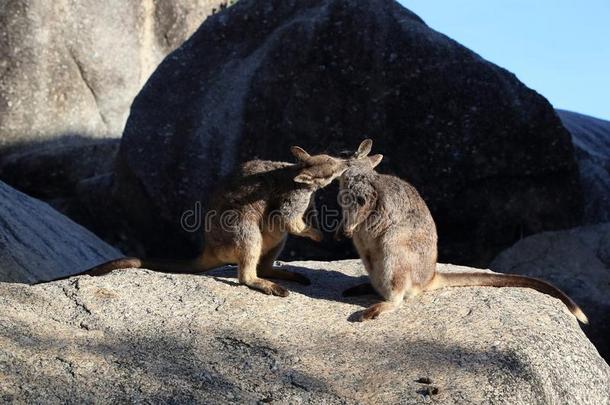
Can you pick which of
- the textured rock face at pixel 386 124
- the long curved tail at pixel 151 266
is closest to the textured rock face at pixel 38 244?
the long curved tail at pixel 151 266

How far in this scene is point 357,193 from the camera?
621 centimetres

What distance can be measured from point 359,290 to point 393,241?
453mm

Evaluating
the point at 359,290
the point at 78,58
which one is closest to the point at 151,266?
the point at 359,290

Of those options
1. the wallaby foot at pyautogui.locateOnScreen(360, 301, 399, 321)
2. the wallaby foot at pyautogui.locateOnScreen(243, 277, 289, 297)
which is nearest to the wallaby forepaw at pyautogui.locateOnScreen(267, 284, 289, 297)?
the wallaby foot at pyautogui.locateOnScreen(243, 277, 289, 297)

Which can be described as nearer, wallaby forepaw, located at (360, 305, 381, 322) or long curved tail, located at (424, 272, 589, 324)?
wallaby forepaw, located at (360, 305, 381, 322)

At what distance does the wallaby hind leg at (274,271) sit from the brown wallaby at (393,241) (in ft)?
1.32

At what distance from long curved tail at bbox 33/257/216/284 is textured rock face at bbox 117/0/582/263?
310 centimetres

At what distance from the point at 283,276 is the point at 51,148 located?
7676 mm

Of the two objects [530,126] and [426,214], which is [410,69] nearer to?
[530,126]

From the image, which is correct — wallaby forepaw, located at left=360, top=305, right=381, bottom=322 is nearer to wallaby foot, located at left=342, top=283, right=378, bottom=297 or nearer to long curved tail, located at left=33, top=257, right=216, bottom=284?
wallaby foot, located at left=342, top=283, right=378, bottom=297

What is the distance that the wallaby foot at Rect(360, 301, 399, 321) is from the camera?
18.6ft

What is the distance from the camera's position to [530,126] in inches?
376

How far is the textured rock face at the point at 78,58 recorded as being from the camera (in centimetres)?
1322

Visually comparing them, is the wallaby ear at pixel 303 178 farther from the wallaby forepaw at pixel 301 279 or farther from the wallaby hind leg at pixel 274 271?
the wallaby forepaw at pixel 301 279
